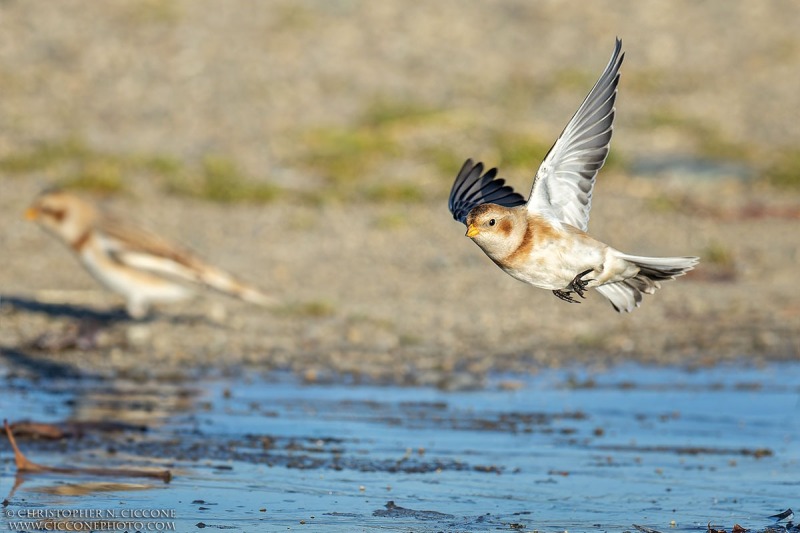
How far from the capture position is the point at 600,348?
31.4 feet

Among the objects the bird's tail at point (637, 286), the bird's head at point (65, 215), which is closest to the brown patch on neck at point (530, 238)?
the bird's tail at point (637, 286)

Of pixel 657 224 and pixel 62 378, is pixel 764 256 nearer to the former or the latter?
pixel 657 224

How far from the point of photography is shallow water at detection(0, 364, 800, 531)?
18.2ft

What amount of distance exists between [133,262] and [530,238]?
4.69 metres

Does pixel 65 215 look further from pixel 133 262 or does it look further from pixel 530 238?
pixel 530 238

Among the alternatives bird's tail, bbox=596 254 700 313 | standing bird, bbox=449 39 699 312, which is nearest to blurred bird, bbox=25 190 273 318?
standing bird, bbox=449 39 699 312

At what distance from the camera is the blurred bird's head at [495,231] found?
232 inches

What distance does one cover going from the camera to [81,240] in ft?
33.6

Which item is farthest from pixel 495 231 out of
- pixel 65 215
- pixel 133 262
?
pixel 65 215

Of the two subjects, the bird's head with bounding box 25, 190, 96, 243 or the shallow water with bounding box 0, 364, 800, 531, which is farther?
the bird's head with bounding box 25, 190, 96, 243

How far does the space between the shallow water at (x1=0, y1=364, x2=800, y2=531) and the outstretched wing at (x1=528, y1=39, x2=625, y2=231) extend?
120 centimetres

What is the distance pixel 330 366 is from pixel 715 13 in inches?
478

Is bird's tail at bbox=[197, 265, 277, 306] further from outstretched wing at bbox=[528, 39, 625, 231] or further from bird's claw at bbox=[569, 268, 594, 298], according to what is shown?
bird's claw at bbox=[569, 268, 594, 298]

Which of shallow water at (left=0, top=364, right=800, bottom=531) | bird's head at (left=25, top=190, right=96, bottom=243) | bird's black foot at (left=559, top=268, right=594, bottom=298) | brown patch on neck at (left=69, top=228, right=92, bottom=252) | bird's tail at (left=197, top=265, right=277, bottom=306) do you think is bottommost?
shallow water at (left=0, top=364, right=800, bottom=531)
